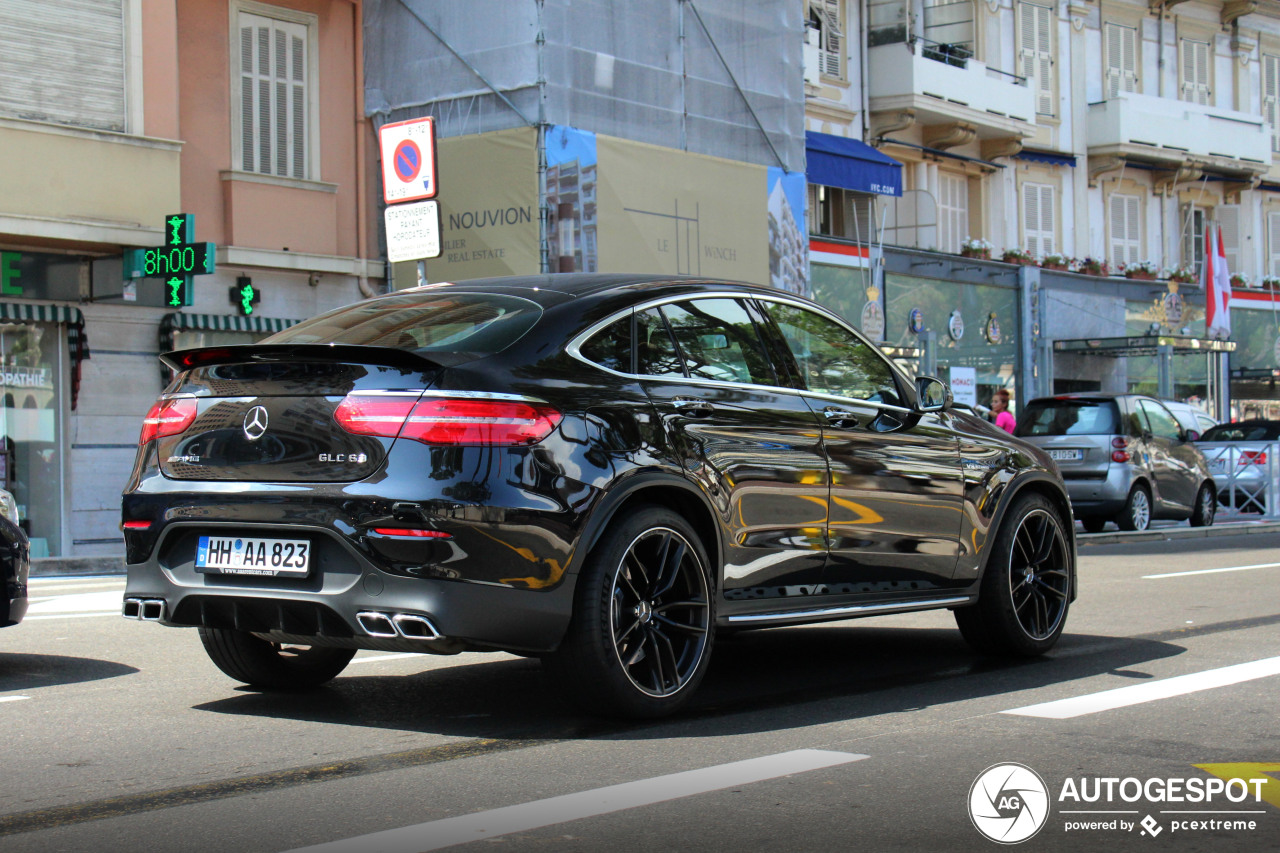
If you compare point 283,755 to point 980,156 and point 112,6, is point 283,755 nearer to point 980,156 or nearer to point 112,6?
point 112,6

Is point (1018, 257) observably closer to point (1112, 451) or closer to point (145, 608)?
point (1112, 451)

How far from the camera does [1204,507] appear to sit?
67.3 feet

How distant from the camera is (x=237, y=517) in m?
5.37

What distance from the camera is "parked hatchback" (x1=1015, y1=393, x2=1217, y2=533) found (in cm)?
1861

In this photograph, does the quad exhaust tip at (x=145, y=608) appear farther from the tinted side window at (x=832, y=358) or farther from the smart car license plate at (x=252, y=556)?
the tinted side window at (x=832, y=358)

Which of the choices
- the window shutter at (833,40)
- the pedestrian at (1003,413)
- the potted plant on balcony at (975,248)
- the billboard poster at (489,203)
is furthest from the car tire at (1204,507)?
the window shutter at (833,40)

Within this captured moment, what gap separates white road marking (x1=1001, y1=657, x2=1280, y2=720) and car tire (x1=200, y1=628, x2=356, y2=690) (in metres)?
2.71

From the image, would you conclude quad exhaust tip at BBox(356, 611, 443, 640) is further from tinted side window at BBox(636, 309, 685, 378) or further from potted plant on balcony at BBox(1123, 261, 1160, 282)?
potted plant on balcony at BBox(1123, 261, 1160, 282)

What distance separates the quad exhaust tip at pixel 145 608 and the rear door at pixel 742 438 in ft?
6.19

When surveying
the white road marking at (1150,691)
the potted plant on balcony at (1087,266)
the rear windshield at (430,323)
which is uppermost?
the potted plant on balcony at (1087,266)

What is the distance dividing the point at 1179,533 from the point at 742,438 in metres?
14.1

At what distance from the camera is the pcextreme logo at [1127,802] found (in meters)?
4.21

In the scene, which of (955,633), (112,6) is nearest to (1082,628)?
(955,633)

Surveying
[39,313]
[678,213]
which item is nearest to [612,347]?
[39,313]
